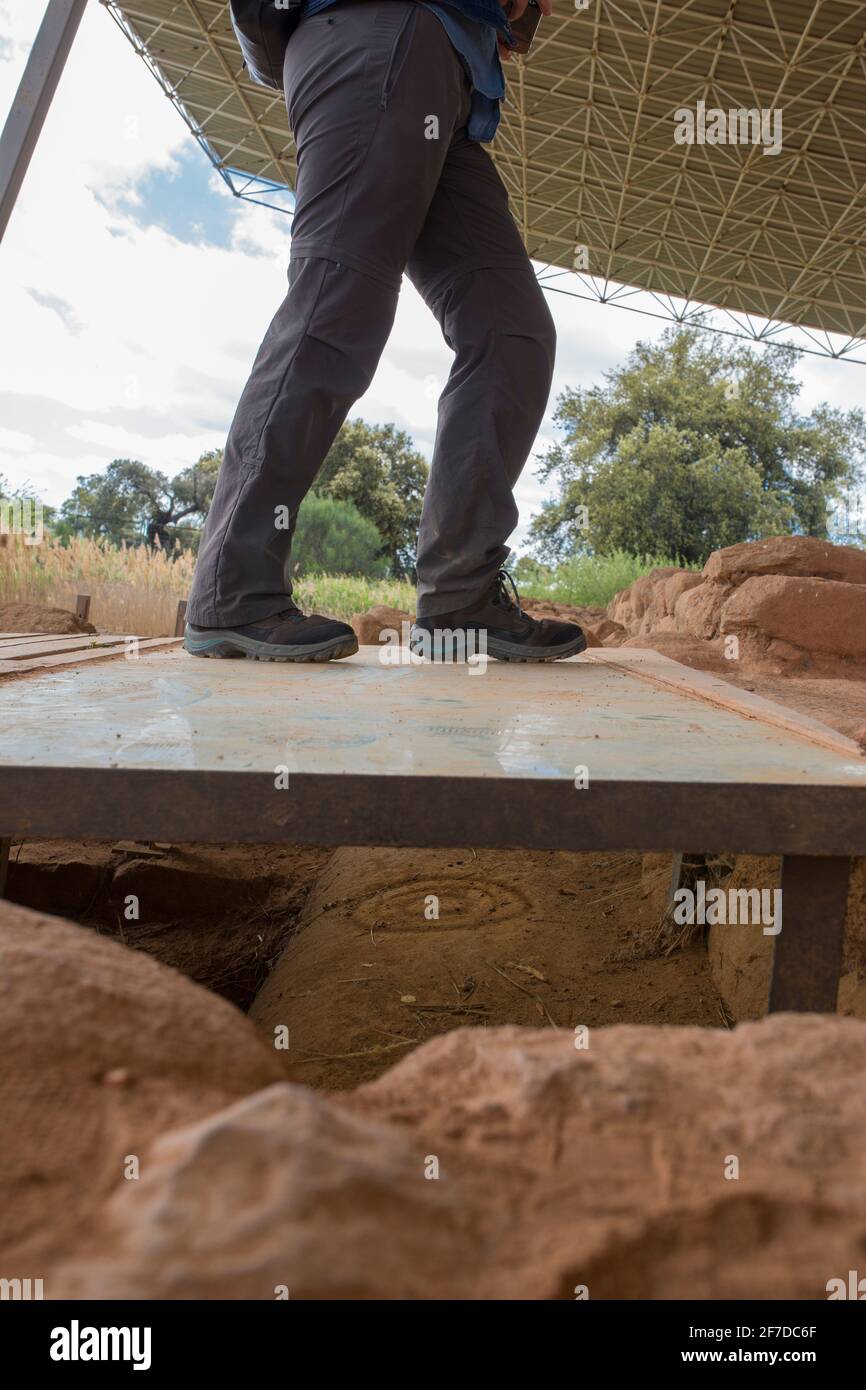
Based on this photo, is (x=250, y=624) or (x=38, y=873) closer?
(x=250, y=624)

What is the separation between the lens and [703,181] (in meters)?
12.4

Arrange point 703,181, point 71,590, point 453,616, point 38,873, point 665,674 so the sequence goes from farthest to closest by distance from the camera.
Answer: point 703,181, point 71,590, point 38,873, point 453,616, point 665,674

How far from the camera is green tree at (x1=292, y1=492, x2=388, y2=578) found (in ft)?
57.7

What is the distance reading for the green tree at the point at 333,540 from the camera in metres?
17.6

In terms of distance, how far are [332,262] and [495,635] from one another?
3.12 feet

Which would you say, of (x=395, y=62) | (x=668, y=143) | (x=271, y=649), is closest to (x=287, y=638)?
(x=271, y=649)

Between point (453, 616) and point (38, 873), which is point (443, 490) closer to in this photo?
point (453, 616)

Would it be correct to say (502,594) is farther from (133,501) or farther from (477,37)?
(133,501)

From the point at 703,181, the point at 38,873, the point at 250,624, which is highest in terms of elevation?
the point at 703,181

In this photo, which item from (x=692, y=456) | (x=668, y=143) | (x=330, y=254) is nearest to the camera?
(x=330, y=254)

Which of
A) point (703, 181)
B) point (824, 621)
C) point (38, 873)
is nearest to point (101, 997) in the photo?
point (38, 873)

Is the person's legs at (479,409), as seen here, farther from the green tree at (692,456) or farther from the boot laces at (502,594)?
the green tree at (692,456)

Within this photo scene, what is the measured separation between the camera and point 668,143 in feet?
38.0

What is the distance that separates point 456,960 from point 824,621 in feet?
6.78
